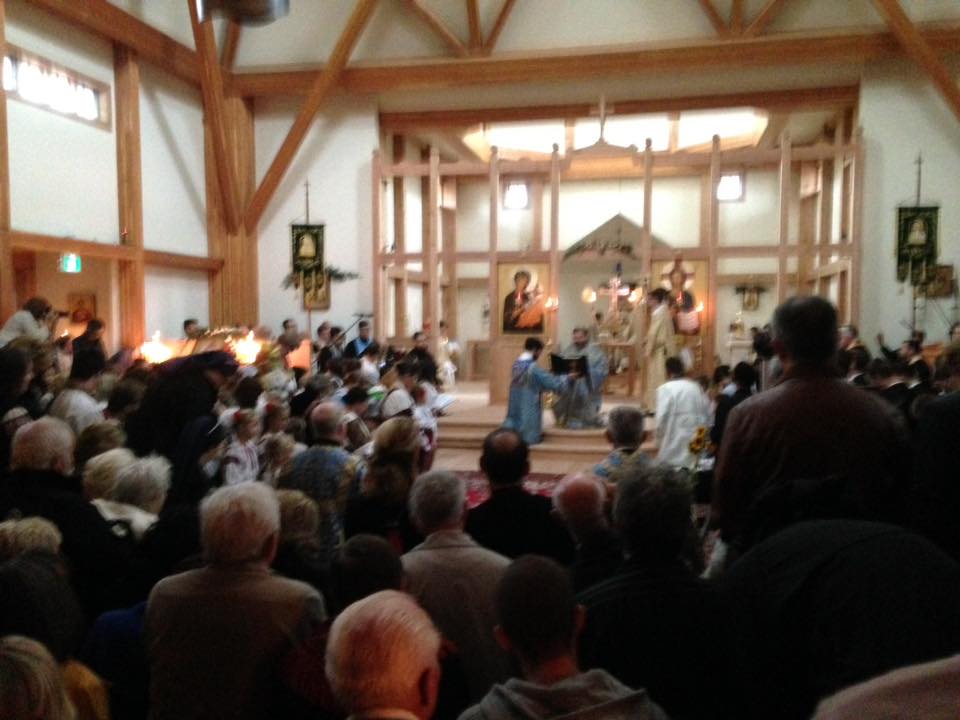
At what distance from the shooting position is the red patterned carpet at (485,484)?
27.6ft

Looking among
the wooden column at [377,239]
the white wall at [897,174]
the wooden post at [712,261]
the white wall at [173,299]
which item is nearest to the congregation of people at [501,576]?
the wooden post at [712,261]

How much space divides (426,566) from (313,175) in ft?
44.8

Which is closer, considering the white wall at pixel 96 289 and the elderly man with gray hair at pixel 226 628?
the elderly man with gray hair at pixel 226 628

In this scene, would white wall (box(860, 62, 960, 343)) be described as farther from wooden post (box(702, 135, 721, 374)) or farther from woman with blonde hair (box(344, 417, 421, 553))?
woman with blonde hair (box(344, 417, 421, 553))

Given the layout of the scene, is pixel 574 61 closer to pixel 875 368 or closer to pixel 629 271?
pixel 629 271

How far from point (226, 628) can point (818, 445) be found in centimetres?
182

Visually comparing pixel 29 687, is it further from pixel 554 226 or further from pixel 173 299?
pixel 173 299

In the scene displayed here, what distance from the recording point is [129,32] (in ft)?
40.7

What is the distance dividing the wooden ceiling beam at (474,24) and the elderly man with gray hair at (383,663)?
44.9 feet

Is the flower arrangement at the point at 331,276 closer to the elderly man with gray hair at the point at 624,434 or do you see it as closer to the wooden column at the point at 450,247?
the wooden column at the point at 450,247

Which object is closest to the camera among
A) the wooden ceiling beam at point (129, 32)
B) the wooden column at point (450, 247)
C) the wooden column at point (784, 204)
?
the wooden ceiling beam at point (129, 32)

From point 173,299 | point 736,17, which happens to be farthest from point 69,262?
point 736,17

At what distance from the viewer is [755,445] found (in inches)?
101

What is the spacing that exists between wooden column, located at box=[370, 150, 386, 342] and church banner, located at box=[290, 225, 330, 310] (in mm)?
954
